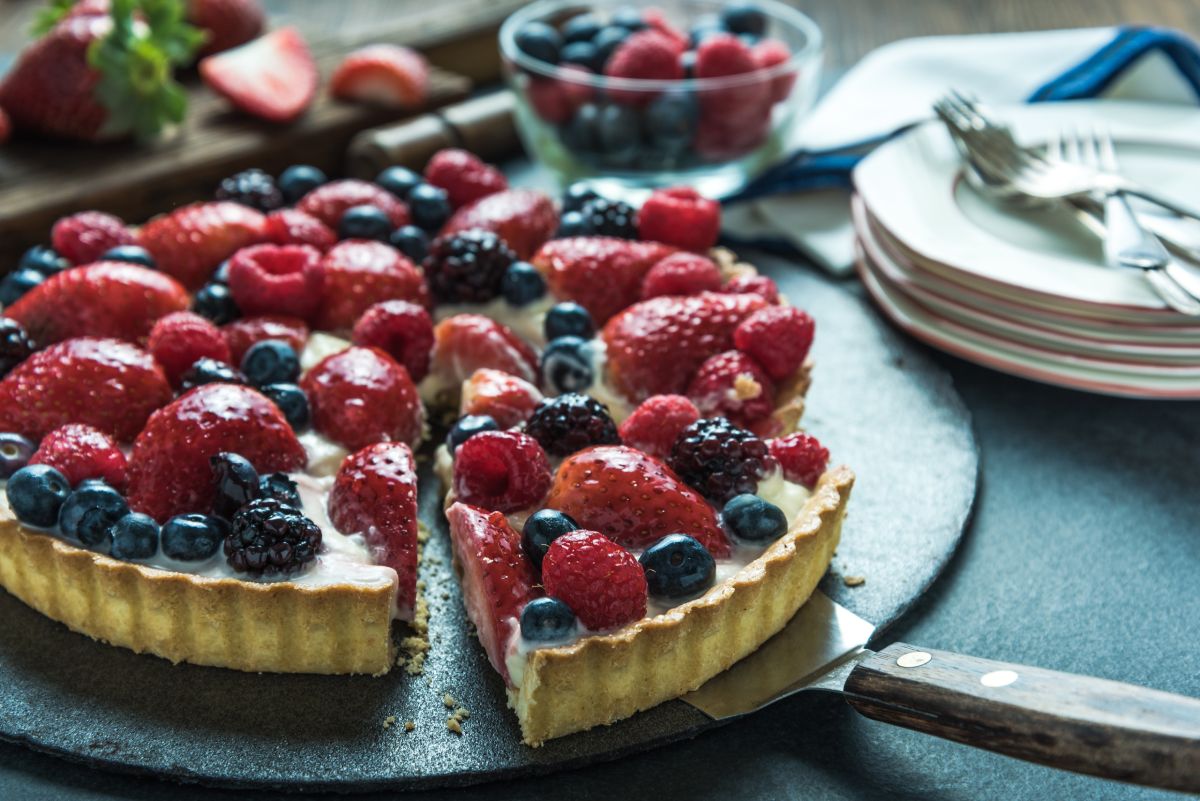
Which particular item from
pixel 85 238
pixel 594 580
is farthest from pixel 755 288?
pixel 85 238

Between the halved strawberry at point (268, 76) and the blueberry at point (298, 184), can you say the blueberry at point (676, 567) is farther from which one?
the halved strawberry at point (268, 76)

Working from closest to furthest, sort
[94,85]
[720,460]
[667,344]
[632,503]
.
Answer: [632,503] → [720,460] → [667,344] → [94,85]

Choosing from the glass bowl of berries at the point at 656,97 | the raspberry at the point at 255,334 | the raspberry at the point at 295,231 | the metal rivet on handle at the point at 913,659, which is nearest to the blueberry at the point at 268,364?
the raspberry at the point at 255,334

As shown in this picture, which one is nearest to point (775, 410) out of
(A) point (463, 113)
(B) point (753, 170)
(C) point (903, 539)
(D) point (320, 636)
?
(C) point (903, 539)

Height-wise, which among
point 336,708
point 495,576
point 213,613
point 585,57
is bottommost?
point 336,708

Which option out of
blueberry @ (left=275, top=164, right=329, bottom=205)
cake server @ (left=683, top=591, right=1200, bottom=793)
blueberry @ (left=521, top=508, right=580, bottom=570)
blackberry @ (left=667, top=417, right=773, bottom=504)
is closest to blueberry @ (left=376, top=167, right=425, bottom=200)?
blueberry @ (left=275, top=164, right=329, bottom=205)

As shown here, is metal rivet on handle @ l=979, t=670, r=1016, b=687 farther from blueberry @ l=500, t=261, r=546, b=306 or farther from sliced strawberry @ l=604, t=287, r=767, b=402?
blueberry @ l=500, t=261, r=546, b=306

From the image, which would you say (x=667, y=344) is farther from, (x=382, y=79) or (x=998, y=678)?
(x=382, y=79)
